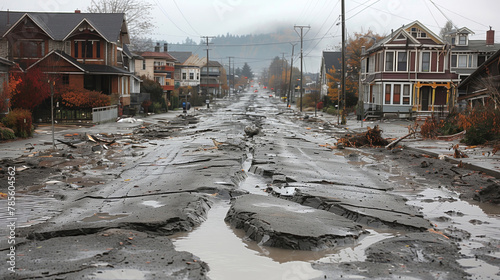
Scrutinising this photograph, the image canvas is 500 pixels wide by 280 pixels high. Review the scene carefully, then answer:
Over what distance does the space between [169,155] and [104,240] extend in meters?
11.5

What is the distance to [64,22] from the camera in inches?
1890

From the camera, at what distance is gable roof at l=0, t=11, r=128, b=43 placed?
149 ft

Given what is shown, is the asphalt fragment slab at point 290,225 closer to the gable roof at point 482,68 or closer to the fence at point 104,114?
the gable roof at point 482,68

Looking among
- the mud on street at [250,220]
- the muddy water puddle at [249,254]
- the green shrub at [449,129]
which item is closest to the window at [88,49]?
the mud on street at [250,220]

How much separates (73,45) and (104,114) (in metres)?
11.3

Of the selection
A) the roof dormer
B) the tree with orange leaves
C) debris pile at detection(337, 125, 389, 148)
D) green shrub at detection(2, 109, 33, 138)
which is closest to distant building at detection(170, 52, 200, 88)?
the roof dormer

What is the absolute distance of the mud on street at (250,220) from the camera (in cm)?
657

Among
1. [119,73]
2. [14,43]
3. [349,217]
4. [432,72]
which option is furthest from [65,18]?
[349,217]

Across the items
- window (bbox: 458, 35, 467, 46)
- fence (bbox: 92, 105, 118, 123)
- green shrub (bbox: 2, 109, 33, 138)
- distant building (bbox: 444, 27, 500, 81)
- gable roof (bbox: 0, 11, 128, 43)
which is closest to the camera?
green shrub (bbox: 2, 109, 33, 138)

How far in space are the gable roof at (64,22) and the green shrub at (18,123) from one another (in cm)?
2193

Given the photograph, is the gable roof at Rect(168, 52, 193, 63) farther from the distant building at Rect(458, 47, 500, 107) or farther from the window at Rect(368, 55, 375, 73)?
the distant building at Rect(458, 47, 500, 107)

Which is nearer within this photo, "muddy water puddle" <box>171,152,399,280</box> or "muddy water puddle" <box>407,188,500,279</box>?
"muddy water puddle" <box>171,152,399,280</box>

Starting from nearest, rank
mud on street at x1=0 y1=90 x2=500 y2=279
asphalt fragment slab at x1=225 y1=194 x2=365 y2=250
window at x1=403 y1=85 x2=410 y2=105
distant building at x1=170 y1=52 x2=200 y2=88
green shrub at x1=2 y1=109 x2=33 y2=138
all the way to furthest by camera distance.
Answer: mud on street at x1=0 y1=90 x2=500 y2=279 → asphalt fragment slab at x1=225 y1=194 x2=365 y2=250 → green shrub at x1=2 y1=109 x2=33 y2=138 → window at x1=403 y1=85 x2=410 y2=105 → distant building at x1=170 y1=52 x2=200 y2=88

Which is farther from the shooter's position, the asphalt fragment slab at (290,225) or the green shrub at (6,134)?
the green shrub at (6,134)
